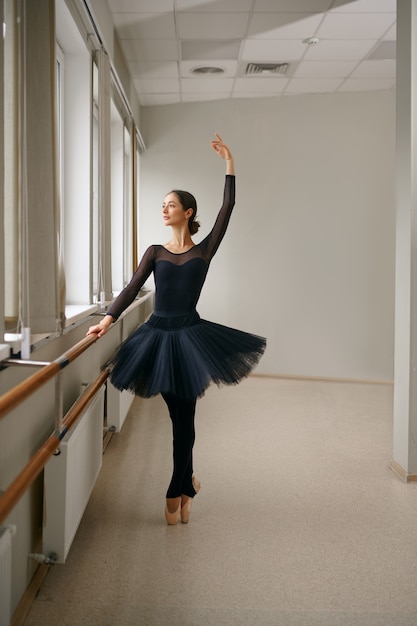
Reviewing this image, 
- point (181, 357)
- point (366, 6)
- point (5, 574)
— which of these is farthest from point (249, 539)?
point (366, 6)

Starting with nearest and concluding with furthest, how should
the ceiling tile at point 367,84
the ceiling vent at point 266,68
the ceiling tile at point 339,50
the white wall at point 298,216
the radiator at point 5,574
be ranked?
the radiator at point 5,574 < the ceiling tile at point 339,50 < the ceiling vent at point 266,68 < the ceiling tile at point 367,84 < the white wall at point 298,216

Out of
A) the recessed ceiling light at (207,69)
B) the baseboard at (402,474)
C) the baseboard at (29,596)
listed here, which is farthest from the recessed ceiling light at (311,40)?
the baseboard at (29,596)

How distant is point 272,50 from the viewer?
5.41 m

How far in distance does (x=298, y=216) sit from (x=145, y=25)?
2981mm

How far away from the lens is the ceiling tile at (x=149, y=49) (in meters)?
5.17

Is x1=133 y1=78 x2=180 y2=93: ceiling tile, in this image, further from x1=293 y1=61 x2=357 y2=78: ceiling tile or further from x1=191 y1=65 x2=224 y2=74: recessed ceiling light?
x1=293 y1=61 x2=357 y2=78: ceiling tile

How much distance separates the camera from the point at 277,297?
727cm

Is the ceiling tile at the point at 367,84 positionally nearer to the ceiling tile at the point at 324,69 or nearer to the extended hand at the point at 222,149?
the ceiling tile at the point at 324,69

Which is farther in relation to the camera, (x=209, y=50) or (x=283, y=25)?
(x=209, y=50)

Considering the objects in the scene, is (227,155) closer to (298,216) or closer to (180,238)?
(180,238)

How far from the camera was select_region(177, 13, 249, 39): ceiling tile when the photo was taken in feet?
15.2

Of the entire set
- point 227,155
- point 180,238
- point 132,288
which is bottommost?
point 132,288

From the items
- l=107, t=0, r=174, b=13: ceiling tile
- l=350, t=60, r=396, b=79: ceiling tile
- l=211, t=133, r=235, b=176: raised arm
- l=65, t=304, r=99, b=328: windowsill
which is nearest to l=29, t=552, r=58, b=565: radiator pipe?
l=65, t=304, r=99, b=328: windowsill

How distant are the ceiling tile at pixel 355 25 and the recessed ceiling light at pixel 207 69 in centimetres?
117
